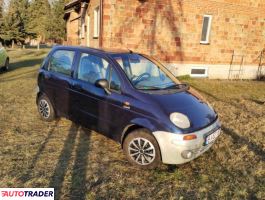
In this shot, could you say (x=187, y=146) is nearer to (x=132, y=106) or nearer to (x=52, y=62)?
(x=132, y=106)

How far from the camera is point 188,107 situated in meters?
3.98

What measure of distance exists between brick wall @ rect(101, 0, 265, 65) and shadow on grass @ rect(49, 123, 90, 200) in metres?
6.49

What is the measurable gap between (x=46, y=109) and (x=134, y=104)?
8.54 ft

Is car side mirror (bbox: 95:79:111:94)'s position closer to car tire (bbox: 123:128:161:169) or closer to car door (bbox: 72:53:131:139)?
car door (bbox: 72:53:131:139)

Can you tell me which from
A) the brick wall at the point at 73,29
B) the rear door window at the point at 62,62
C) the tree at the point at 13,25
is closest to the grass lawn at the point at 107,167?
the rear door window at the point at 62,62

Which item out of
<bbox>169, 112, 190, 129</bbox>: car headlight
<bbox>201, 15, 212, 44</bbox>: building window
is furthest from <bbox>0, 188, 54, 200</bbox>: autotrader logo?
<bbox>201, 15, 212, 44</bbox>: building window

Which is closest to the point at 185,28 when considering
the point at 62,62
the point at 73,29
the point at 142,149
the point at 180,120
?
the point at 62,62

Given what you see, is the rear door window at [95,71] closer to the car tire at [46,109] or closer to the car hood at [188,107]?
the car hood at [188,107]

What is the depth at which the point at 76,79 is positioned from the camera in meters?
4.82

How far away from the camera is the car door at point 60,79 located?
5.03 meters

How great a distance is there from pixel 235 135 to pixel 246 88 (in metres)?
6.79

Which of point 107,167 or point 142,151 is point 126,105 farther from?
point 107,167

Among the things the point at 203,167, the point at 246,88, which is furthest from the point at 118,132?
→ the point at 246,88

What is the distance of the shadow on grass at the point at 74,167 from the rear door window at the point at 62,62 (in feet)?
4.23
